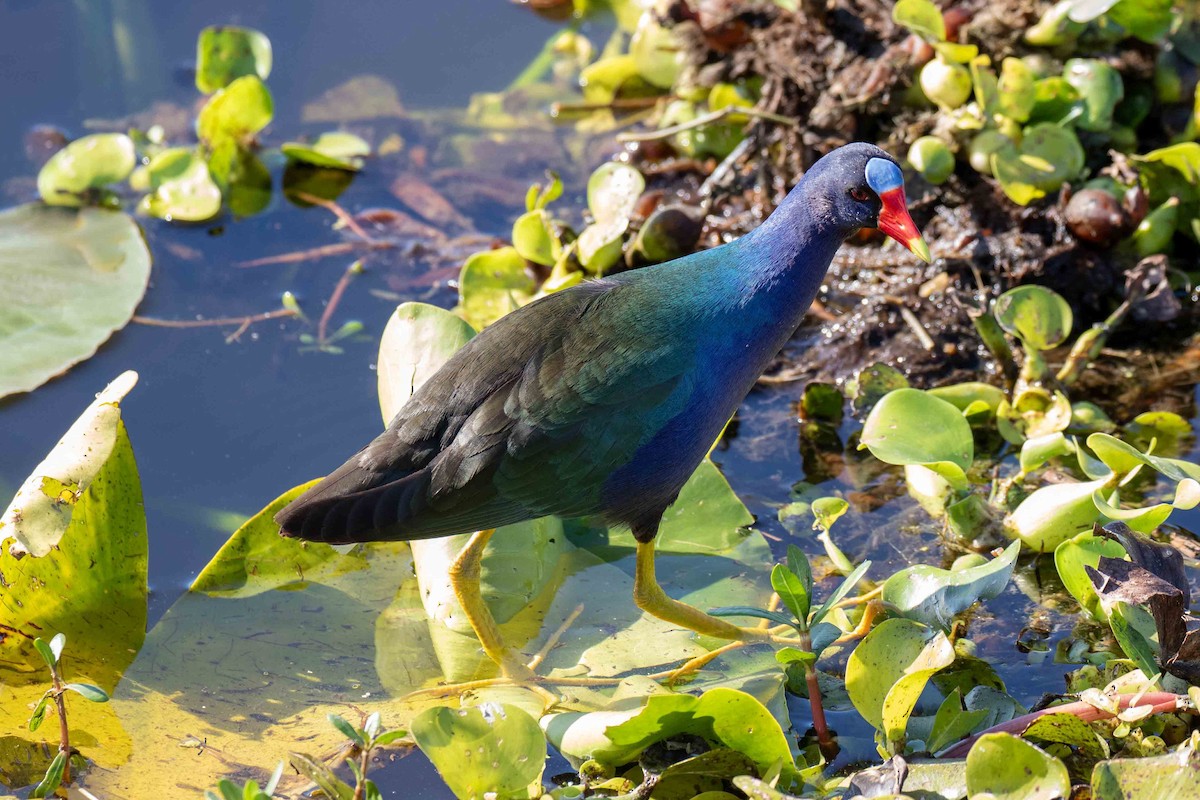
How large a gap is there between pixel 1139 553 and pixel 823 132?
5.65 feet

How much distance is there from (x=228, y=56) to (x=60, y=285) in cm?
102

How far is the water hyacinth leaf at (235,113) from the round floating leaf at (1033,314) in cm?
222

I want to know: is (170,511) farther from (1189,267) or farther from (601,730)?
(1189,267)

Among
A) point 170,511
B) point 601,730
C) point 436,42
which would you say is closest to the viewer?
point 601,730

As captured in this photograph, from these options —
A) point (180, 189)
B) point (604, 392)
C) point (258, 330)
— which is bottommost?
point (258, 330)

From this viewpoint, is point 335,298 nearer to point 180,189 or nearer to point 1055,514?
point 180,189

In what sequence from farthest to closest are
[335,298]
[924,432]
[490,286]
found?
[335,298], [490,286], [924,432]

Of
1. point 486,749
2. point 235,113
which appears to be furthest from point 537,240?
point 486,749

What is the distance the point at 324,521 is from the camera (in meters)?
2.28

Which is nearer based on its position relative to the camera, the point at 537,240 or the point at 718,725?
the point at 718,725

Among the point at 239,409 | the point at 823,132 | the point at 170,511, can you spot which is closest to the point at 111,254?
the point at 239,409

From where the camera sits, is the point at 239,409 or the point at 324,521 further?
the point at 239,409

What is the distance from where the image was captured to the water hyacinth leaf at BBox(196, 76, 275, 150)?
12.6 ft

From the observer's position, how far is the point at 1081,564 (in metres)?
2.36
